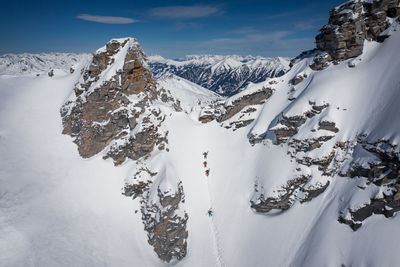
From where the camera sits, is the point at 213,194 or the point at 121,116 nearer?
the point at 213,194

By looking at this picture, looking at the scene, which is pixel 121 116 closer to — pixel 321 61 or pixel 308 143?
pixel 308 143

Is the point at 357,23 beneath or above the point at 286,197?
above

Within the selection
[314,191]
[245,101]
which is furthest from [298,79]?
[314,191]

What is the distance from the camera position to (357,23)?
38562mm

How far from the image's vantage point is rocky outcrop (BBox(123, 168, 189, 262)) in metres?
34.7

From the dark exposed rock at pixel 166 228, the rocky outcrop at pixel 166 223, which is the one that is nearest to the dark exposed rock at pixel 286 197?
the rocky outcrop at pixel 166 223

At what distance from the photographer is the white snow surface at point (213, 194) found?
27406 millimetres

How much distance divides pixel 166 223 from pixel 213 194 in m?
11.0

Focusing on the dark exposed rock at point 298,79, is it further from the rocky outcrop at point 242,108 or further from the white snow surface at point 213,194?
the rocky outcrop at point 242,108

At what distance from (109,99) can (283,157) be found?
3662cm

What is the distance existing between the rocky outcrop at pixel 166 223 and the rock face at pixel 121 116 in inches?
11.0

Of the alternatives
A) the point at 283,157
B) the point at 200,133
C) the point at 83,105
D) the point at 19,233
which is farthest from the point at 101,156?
the point at 283,157

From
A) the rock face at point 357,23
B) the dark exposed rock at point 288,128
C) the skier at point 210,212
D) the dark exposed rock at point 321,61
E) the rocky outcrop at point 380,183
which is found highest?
the rock face at point 357,23

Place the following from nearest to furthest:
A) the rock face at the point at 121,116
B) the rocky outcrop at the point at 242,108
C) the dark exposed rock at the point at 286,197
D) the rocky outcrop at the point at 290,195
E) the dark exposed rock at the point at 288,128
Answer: the rocky outcrop at the point at 290,195 < the dark exposed rock at the point at 286,197 < the dark exposed rock at the point at 288,128 < the rock face at the point at 121,116 < the rocky outcrop at the point at 242,108
